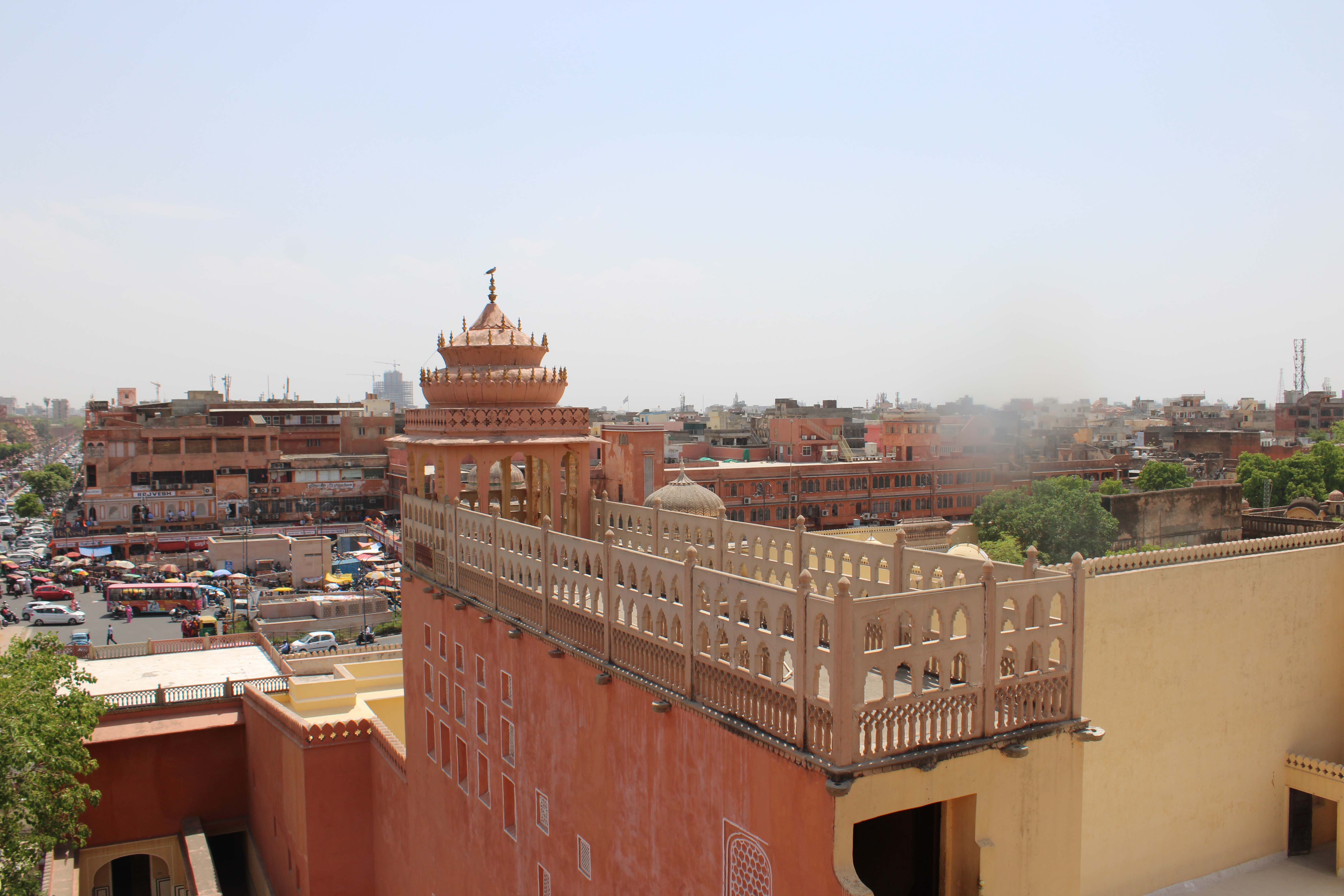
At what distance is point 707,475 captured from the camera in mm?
48750

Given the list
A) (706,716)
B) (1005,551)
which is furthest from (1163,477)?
(706,716)

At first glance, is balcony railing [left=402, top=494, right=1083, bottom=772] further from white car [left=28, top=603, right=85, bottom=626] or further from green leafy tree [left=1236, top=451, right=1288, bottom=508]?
green leafy tree [left=1236, top=451, right=1288, bottom=508]

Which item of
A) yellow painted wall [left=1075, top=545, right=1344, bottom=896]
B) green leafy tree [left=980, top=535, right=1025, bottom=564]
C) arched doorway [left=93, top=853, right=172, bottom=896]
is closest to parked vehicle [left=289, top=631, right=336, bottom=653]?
arched doorway [left=93, top=853, right=172, bottom=896]

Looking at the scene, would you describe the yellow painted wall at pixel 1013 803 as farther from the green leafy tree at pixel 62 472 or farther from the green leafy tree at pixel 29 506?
the green leafy tree at pixel 62 472

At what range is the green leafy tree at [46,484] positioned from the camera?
268 ft

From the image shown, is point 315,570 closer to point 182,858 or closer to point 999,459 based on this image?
point 182,858

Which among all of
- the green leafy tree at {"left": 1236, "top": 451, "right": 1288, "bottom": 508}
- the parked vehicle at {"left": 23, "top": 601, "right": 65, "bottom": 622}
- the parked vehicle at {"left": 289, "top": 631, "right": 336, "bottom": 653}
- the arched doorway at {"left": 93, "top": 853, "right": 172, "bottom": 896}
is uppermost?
the green leafy tree at {"left": 1236, "top": 451, "right": 1288, "bottom": 508}

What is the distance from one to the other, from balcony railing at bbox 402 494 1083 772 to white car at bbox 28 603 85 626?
36406 mm

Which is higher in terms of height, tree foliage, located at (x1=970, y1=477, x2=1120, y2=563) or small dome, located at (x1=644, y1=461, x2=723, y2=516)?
small dome, located at (x1=644, y1=461, x2=723, y2=516)

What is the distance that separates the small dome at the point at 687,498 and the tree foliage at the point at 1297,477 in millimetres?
36007

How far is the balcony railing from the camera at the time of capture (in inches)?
229

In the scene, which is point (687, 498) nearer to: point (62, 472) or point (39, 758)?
point (39, 758)

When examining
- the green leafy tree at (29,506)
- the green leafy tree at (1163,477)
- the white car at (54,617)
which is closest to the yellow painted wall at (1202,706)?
the green leafy tree at (1163,477)

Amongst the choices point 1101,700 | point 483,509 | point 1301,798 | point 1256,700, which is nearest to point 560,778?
point 483,509
